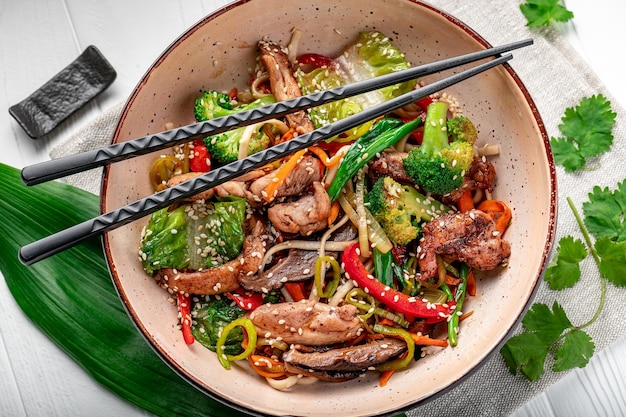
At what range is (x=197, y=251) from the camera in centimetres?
325

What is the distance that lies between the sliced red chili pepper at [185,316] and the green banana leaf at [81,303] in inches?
21.5

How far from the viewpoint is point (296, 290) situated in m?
3.33

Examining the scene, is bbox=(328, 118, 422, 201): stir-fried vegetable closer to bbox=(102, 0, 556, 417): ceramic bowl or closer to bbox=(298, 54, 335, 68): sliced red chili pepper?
bbox=(102, 0, 556, 417): ceramic bowl

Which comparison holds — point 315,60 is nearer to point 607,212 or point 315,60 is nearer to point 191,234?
point 191,234

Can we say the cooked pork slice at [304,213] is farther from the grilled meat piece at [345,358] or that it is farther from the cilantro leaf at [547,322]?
the cilantro leaf at [547,322]

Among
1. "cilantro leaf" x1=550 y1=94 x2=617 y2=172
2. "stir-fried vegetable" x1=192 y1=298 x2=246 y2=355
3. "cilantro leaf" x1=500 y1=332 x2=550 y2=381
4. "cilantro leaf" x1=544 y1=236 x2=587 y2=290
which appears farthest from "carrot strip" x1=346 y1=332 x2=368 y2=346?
"cilantro leaf" x1=550 y1=94 x2=617 y2=172

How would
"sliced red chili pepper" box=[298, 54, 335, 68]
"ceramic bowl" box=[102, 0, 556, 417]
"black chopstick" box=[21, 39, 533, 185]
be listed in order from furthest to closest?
"sliced red chili pepper" box=[298, 54, 335, 68] → "ceramic bowl" box=[102, 0, 556, 417] → "black chopstick" box=[21, 39, 533, 185]

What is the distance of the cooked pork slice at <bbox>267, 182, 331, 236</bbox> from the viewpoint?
3.18 m

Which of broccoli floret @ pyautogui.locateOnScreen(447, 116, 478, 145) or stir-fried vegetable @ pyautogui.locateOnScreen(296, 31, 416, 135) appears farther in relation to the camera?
stir-fried vegetable @ pyautogui.locateOnScreen(296, 31, 416, 135)

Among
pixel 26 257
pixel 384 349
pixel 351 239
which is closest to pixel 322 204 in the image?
pixel 351 239

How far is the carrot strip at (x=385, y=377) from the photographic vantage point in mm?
3245

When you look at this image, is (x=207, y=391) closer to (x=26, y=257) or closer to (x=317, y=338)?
(x=317, y=338)

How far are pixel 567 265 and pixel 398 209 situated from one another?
125 centimetres

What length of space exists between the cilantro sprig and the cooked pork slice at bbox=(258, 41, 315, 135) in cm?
170
